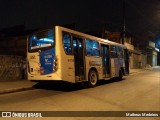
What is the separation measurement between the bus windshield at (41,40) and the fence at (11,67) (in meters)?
4.01

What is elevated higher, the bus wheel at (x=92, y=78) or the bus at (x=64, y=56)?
the bus at (x=64, y=56)

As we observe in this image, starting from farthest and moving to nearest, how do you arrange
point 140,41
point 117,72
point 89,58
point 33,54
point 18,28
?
point 140,41 < point 18,28 < point 117,72 < point 89,58 < point 33,54

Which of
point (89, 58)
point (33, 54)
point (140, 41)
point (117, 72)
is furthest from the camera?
point (140, 41)

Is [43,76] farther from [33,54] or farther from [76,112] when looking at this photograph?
[76,112]

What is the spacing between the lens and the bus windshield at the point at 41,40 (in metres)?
12.0

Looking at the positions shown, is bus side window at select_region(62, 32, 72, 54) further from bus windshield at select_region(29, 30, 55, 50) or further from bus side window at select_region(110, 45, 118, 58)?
bus side window at select_region(110, 45, 118, 58)

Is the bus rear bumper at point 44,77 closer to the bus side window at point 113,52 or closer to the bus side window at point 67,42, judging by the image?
the bus side window at point 67,42

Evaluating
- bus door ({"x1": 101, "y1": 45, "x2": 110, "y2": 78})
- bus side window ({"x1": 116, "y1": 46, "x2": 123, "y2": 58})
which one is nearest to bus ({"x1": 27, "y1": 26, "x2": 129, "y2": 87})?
bus door ({"x1": 101, "y1": 45, "x2": 110, "y2": 78})

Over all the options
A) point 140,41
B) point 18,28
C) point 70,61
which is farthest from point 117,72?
point 140,41

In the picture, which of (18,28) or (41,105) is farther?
(18,28)

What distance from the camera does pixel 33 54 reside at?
1291cm

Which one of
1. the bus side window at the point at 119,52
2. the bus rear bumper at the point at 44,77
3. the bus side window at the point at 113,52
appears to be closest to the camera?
the bus rear bumper at the point at 44,77

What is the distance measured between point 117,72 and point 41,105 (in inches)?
443

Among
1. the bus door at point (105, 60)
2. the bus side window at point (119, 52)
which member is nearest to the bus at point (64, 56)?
the bus door at point (105, 60)
